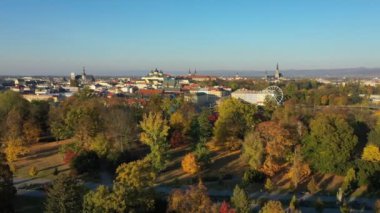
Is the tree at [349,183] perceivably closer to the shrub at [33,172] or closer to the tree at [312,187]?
the tree at [312,187]

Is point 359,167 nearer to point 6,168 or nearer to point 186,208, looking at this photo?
point 186,208

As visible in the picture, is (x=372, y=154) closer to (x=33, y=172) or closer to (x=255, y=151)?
(x=255, y=151)

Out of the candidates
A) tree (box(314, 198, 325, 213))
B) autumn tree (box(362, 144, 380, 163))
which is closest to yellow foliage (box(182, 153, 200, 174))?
tree (box(314, 198, 325, 213))

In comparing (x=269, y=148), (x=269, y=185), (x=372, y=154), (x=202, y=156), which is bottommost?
(x=269, y=185)

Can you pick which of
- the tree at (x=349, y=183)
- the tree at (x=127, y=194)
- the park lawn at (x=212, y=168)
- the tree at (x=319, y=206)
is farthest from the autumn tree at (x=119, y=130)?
the tree at (x=349, y=183)

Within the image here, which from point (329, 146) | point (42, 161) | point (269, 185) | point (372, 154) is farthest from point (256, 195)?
point (42, 161)

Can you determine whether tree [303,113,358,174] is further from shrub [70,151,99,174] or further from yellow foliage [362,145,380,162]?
shrub [70,151,99,174]
